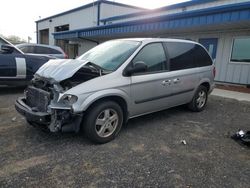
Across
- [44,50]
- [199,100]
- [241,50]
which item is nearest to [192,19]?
[241,50]

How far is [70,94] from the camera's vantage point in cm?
349

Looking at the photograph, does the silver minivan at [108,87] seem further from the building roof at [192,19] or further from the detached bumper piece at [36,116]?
the building roof at [192,19]

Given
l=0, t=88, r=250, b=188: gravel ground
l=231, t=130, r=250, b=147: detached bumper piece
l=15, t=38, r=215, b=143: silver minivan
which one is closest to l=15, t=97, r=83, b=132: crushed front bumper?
l=15, t=38, r=215, b=143: silver minivan

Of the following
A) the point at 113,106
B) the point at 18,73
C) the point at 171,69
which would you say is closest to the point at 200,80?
the point at 171,69

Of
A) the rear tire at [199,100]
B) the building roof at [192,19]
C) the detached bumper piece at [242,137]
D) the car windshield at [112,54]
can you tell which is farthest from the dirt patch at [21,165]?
the building roof at [192,19]

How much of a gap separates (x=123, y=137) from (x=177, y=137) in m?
1.02

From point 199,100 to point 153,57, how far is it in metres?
2.15

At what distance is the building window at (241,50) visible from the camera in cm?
981

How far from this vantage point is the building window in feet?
32.2

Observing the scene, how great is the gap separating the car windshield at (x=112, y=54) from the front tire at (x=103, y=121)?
0.71 meters

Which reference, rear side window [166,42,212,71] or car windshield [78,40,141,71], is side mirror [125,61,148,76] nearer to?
car windshield [78,40,141,71]

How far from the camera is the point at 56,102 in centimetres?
353

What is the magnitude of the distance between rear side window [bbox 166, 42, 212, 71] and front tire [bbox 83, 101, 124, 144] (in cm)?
170

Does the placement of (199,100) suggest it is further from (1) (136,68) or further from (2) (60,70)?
(2) (60,70)
